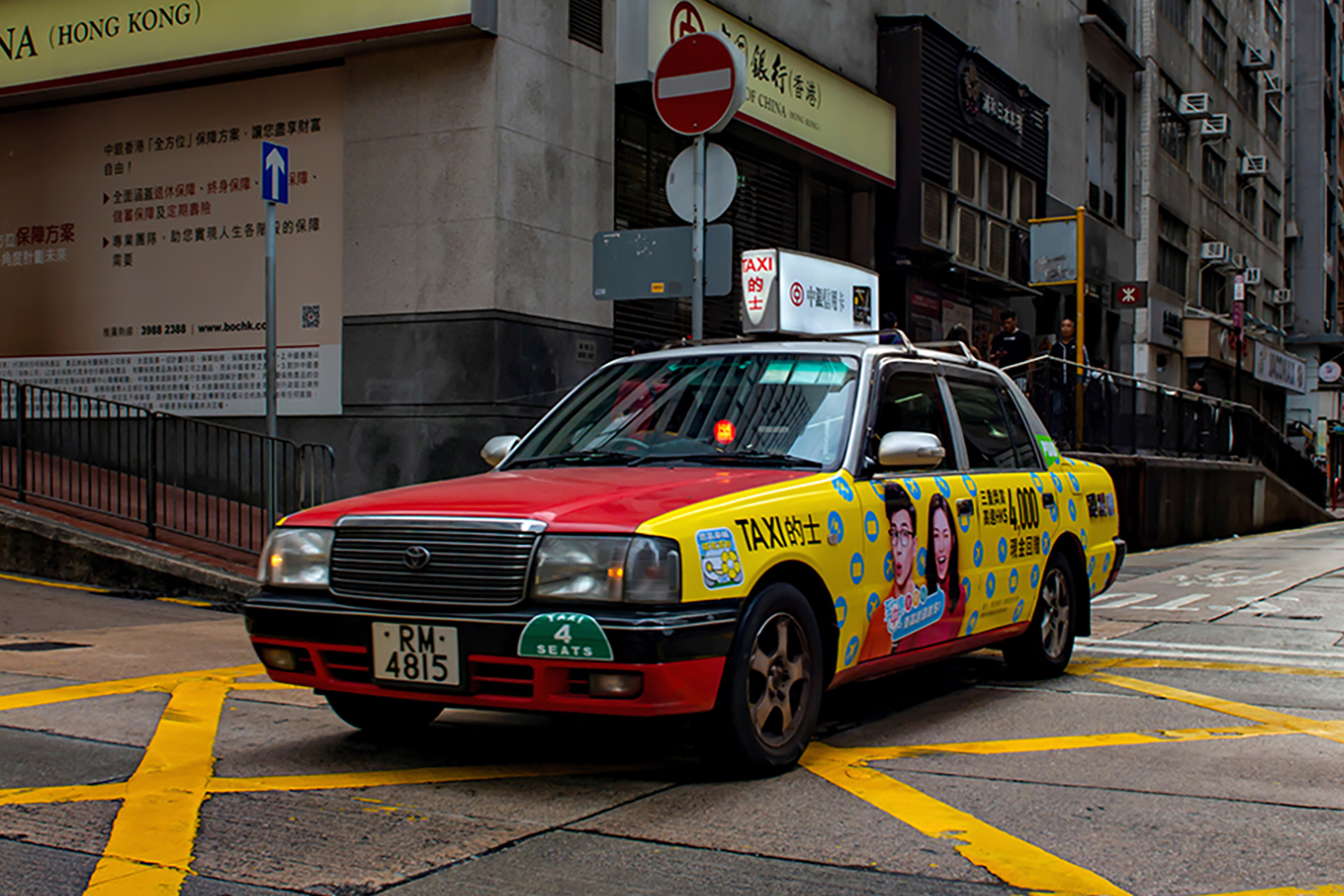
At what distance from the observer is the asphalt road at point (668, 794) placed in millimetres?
3660

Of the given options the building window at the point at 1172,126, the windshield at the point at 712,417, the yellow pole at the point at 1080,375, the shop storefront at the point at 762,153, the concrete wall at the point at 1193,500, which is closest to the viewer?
the windshield at the point at 712,417

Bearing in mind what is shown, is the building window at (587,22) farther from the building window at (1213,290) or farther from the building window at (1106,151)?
the building window at (1213,290)

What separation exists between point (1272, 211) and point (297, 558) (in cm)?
Answer: 5255

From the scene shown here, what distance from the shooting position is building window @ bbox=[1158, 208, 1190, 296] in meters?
35.8

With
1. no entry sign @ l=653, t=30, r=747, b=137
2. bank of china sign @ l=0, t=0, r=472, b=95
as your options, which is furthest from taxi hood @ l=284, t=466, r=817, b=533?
bank of china sign @ l=0, t=0, r=472, b=95

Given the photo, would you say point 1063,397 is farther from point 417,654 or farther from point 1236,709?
point 417,654

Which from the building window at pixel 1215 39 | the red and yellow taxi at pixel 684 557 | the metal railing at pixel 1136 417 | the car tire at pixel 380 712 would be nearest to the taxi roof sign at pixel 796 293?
the metal railing at pixel 1136 417

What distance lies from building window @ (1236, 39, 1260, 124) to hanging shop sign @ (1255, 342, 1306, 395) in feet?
26.1

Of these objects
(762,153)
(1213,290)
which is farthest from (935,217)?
(1213,290)

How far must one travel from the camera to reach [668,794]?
452cm

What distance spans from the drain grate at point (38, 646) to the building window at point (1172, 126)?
106 feet

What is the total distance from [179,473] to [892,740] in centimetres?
1010

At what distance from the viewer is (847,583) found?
17.2ft

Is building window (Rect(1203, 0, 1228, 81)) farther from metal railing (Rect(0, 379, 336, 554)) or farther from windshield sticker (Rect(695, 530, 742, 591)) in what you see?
windshield sticker (Rect(695, 530, 742, 591))
